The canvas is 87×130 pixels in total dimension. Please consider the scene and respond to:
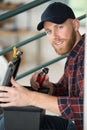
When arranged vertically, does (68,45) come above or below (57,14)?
→ below

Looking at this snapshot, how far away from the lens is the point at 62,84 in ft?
3.96

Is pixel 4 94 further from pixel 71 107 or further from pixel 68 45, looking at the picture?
pixel 68 45

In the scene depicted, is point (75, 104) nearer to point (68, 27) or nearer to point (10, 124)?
point (10, 124)

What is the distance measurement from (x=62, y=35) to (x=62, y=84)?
0.26m

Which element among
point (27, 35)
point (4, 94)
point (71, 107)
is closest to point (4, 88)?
point (4, 94)

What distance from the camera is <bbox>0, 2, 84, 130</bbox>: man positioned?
826mm

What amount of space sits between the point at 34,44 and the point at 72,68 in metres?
3.55

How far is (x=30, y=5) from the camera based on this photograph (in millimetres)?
1123

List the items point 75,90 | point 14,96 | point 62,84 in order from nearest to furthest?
point 14,96
point 75,90
point 62,84

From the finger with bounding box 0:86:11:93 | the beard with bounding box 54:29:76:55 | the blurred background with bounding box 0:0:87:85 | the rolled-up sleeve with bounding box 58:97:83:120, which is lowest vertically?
the rolled-up sleeve with bounding box 58:97:83:120

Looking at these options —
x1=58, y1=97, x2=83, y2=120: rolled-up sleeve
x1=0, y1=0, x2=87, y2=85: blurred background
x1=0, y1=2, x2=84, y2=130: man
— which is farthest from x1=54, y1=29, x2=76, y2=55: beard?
x1=0, y1=0, x2=87, y2=85: blurred background

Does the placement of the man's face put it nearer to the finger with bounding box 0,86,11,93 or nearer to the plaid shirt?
the plaid shirt

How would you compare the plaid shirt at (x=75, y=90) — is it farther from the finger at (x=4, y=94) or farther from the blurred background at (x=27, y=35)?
the blurred background at (x=27, y=35)

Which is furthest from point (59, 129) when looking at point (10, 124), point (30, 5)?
point (30, 5)
